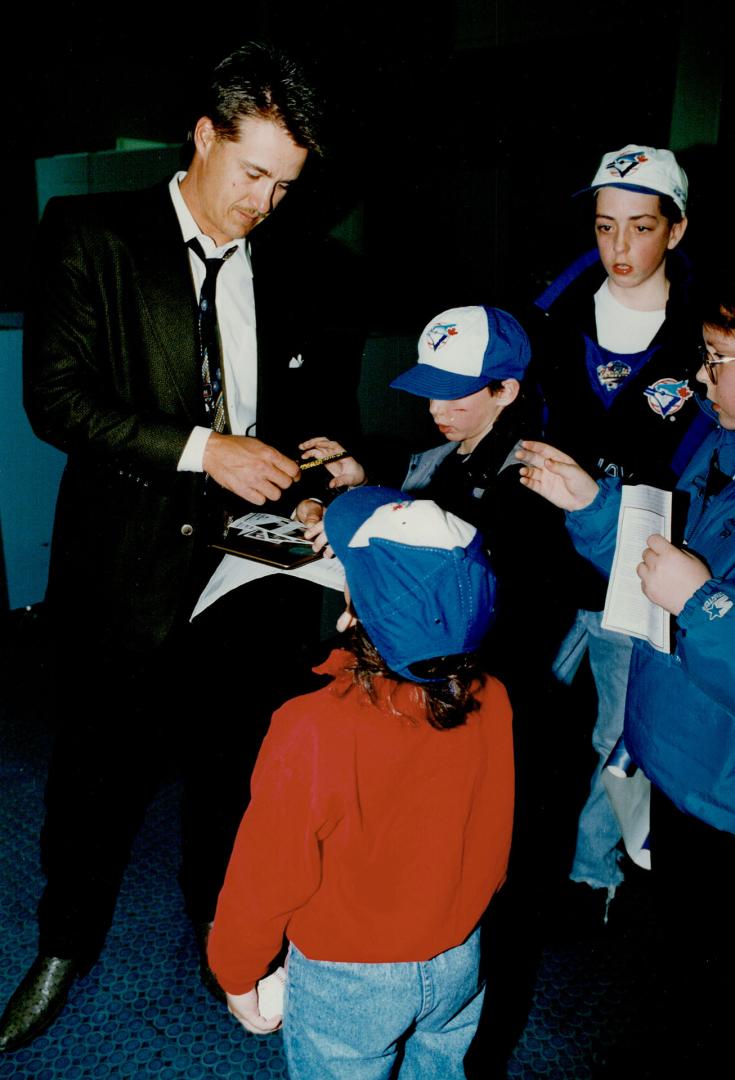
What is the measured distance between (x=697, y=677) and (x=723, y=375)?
1.82 feet

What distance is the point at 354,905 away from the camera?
1.12 metres

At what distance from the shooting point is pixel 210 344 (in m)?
1.61

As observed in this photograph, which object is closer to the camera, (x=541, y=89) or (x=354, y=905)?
(x=354, y=905)

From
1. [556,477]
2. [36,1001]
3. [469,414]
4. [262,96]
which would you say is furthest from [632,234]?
[36,1001]

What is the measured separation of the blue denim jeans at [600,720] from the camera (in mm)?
1992

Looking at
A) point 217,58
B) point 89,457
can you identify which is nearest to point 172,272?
point 89,457

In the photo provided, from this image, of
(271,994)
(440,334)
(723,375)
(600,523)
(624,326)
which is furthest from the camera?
Answer: (624,326)

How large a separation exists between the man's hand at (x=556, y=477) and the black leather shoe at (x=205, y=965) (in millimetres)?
1277

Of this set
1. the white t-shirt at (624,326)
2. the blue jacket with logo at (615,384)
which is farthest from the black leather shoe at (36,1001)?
the white t-shirt at (624,326)

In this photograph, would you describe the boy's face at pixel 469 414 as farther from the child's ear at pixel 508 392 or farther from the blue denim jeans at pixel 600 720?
the blue denim jeans at pixel 600 720

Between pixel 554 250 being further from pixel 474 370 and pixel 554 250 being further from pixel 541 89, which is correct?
pixel 474 370

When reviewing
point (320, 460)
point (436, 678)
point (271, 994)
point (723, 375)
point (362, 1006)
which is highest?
point (723, 375)

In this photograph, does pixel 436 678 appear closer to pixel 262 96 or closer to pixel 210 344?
pixel 210 344

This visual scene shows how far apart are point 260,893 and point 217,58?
4.49 metres
